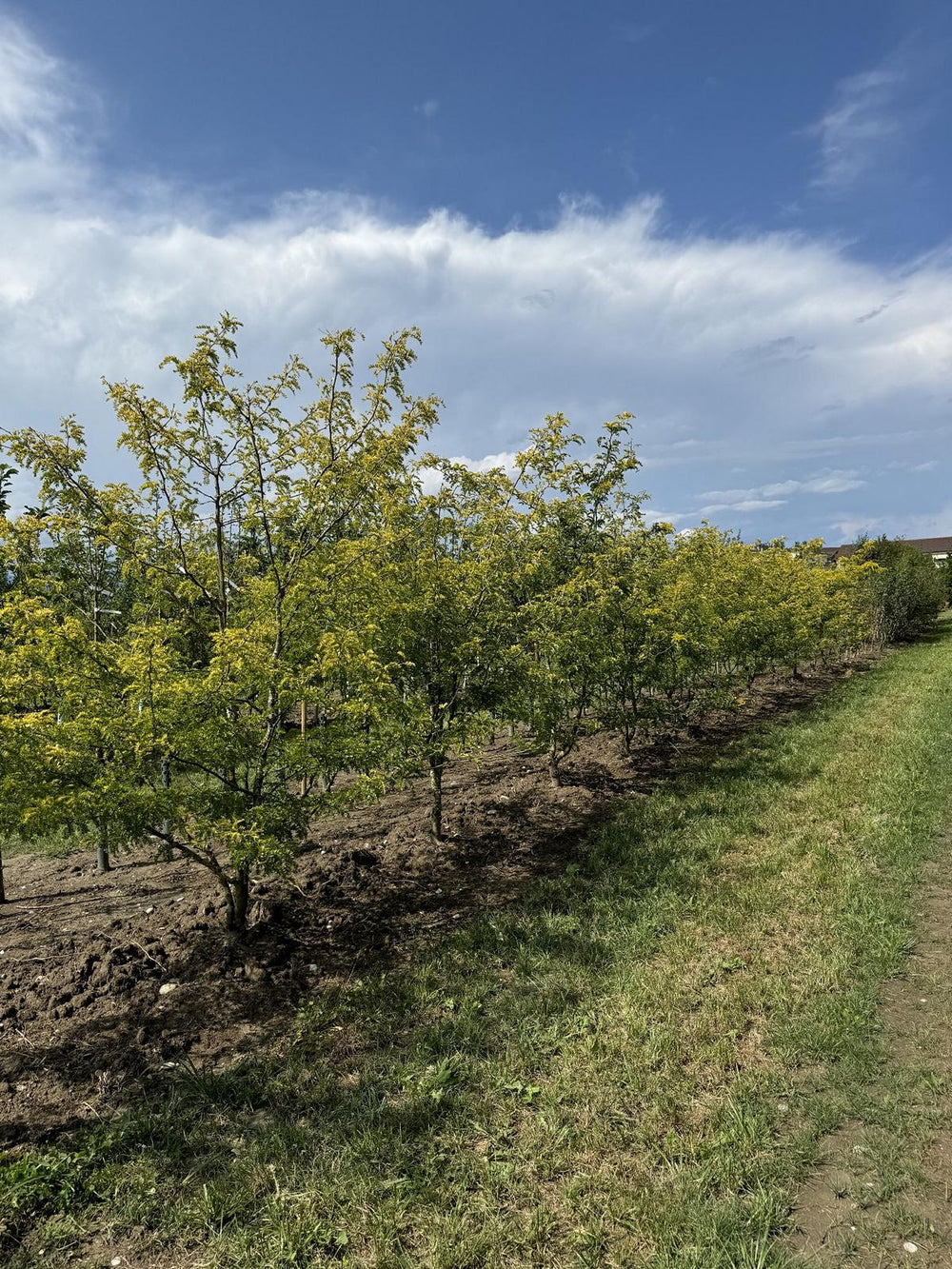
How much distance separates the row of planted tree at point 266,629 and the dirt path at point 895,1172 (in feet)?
10.8

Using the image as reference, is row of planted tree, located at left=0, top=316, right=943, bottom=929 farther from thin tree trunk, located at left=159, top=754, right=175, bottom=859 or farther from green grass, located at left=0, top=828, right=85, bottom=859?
green grass, located at left=0, top=828, right=85, bottom=859

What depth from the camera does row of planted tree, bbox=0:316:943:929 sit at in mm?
4293

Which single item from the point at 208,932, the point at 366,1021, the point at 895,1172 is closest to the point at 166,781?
the point at 208,932

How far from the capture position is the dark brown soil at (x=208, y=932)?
4.25 meters

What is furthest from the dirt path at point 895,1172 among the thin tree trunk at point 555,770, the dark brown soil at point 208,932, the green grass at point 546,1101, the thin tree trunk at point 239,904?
the thin tree trunk at point 555,770

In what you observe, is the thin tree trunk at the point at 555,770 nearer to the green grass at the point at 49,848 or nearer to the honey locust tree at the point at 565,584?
the honey locust tree at the point at 565,584

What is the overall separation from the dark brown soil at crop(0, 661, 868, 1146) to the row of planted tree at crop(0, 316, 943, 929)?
0.51 m

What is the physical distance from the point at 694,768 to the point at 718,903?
4.71 metres

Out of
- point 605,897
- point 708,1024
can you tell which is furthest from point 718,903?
point 708,1024

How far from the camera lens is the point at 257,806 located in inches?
181

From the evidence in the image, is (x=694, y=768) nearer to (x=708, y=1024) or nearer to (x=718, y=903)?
(x=718, y=903)

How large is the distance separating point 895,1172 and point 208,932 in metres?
4.87

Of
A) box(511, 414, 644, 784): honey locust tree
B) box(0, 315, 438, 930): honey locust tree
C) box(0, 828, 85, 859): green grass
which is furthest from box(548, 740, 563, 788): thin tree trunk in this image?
box(0, 828, 85, 859): green grass

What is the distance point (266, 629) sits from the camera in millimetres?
5008
